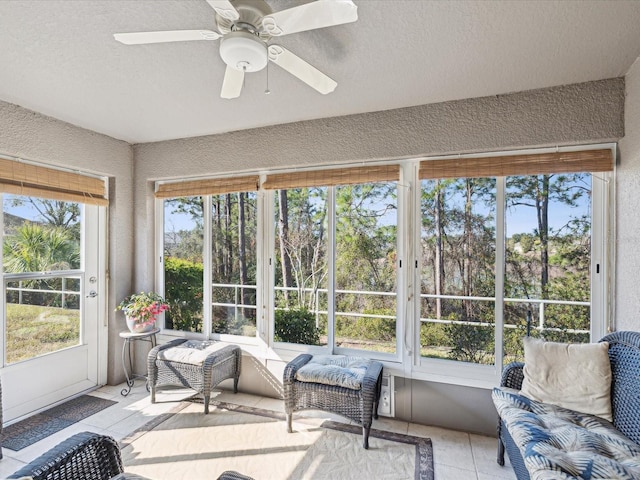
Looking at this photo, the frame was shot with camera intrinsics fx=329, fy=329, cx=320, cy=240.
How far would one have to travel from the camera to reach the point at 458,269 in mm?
2592

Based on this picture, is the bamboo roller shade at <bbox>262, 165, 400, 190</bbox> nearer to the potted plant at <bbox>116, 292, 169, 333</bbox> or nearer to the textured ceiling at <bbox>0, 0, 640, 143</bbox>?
the textured ceiling at <bbox>0, 0, 640, 143</bbox>

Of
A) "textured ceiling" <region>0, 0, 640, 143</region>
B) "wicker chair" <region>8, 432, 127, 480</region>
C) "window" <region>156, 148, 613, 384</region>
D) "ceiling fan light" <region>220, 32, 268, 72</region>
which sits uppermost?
"textured ceiling" <region>0, 0, 640, 143</region>

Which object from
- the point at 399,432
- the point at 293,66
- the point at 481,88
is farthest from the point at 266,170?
the point at 399,432

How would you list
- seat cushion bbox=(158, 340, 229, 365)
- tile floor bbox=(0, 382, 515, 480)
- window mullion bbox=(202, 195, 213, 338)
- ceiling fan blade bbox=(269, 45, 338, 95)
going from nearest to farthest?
ceiling fan blade bbox=(269, 45, 338, 95), tile floor bbox=(0, 382, 515, 480), seat cushion bbox=(158, 340, 229, 365), window mullion bbox=(202, 195, 213, 338)

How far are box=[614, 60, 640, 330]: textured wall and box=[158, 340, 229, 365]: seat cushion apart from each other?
9.82ft

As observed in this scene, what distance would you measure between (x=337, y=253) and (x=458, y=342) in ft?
3.97

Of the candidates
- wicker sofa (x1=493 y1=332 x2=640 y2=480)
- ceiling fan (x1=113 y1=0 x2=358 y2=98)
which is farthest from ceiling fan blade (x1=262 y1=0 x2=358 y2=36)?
wicker sofa (x1=493 y1=332 x2=640 y2=480)

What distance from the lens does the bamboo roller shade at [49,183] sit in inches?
101

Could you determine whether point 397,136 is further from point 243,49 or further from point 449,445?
point 449,445

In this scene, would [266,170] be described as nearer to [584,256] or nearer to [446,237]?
[446,237]

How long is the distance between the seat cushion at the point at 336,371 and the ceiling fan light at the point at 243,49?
2019mm

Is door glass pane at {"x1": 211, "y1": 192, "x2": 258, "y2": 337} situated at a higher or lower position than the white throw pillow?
higher

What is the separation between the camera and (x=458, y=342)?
8.50 feet

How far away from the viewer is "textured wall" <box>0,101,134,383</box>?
260 cm
